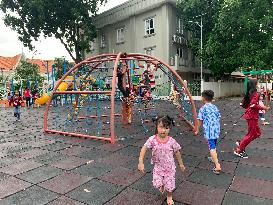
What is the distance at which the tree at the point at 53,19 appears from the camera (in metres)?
24.6

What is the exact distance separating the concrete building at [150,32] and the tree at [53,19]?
2.91 meters

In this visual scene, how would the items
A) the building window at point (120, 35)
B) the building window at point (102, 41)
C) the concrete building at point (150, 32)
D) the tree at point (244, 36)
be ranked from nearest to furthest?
the tree at point (244, 36)
the concrete building at point (150, 32)
the building window at point (120, 35)
the building window at point (102, 41)

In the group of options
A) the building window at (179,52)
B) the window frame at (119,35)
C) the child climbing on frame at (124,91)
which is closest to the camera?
the child climbing on frame at (124,91)

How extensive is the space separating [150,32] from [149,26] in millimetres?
609

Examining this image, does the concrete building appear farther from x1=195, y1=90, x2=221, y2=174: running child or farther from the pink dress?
the pink dress

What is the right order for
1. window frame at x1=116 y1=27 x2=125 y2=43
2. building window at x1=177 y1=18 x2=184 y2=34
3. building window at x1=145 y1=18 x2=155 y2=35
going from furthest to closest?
window frame at x1=116 y1=27 x2=125 y2=43 < building window at x1=177 y1=18 x2=184 y2=34 < building window at x1=145 y1=18 x2=155 y2=35

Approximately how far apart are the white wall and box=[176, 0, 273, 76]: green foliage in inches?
83.8

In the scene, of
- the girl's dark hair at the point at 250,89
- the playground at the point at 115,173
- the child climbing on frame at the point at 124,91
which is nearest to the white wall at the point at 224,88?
the child climbing on frame at the point at 124,91

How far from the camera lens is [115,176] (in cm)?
435

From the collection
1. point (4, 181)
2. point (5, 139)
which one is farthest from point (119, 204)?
point (5, 139)

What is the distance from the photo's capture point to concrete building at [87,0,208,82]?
2505 centimetres

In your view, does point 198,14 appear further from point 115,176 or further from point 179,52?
point 115,176

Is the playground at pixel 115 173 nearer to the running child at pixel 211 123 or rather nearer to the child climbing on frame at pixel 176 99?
the running child at pixel 211 123

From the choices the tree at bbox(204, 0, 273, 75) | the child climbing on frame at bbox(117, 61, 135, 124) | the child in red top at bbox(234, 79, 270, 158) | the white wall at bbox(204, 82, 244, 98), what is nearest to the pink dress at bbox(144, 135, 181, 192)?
the child in red top at bbox(234, 79, 270, 158)
